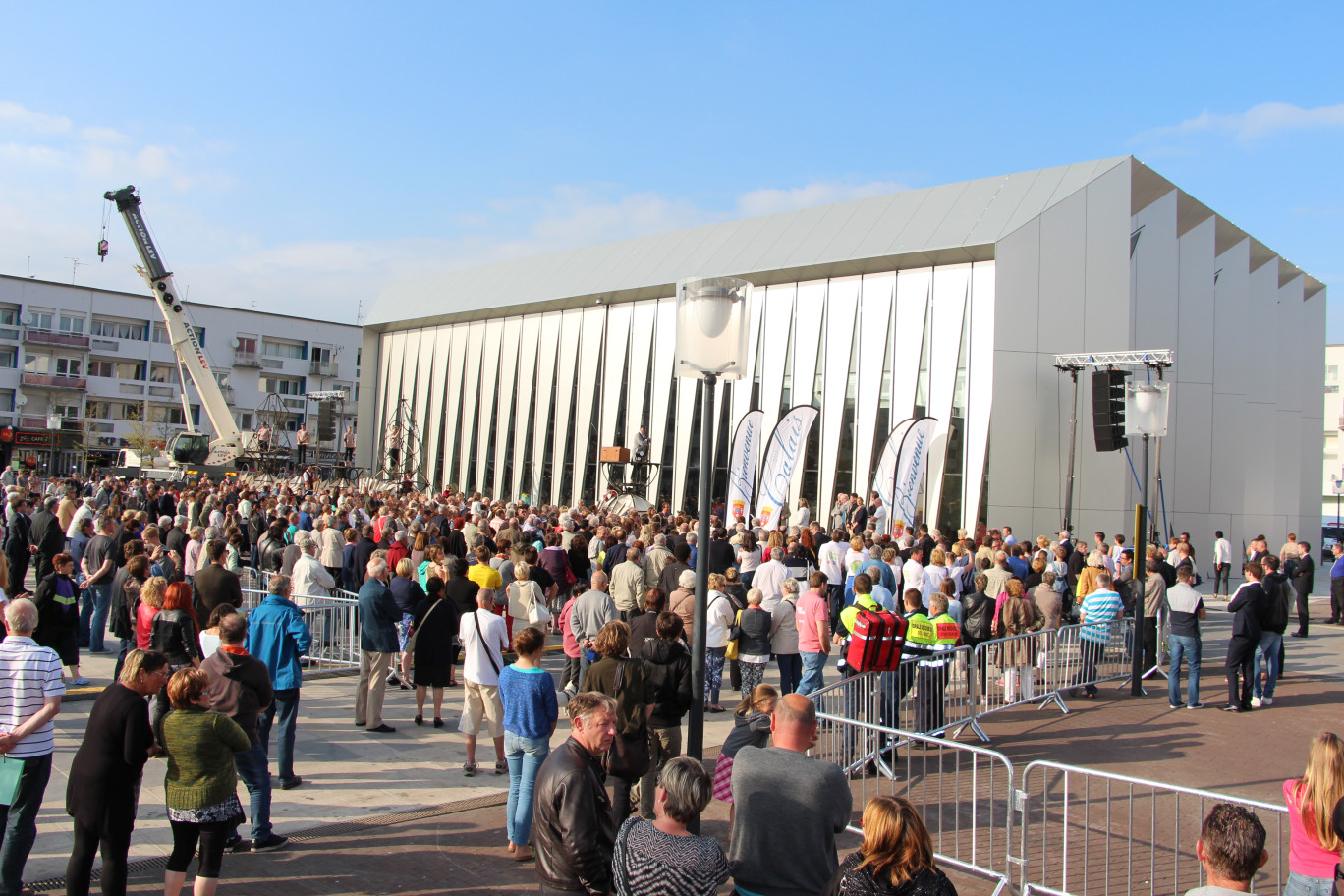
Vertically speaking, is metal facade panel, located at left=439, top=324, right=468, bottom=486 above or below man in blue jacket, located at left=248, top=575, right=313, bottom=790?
above

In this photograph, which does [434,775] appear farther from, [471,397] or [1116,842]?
[471,397]

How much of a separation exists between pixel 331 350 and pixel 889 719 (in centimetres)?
6616

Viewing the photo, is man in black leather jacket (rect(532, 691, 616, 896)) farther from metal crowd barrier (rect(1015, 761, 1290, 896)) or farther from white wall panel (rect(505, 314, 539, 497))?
white wall panel (rect(505, 314, 539, 497))

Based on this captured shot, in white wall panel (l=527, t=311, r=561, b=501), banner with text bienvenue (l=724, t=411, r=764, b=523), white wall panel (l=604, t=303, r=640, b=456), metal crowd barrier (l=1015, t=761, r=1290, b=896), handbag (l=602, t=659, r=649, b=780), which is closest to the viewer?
handbag (l=602, t=659, r=649, b=780)

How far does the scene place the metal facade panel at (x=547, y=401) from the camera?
38906mm

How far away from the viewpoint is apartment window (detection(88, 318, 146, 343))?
5906 cm

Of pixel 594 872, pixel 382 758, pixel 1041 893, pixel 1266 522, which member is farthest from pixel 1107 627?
pixel 1266 522

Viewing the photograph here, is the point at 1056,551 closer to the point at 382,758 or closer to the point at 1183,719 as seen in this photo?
the point at 1183,719

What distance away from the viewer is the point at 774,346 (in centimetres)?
3139

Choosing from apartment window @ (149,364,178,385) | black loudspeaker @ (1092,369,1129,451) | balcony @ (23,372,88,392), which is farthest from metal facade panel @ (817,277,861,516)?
balcony @ (23,372,88,392)

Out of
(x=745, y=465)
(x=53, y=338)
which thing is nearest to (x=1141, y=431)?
(x=745, y=465)

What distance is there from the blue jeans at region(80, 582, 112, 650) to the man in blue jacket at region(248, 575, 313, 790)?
5.81 metres

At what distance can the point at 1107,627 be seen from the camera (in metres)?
12.0

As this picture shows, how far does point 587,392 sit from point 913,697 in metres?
29.8
